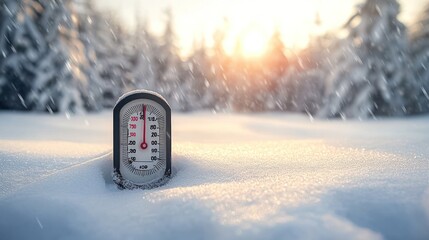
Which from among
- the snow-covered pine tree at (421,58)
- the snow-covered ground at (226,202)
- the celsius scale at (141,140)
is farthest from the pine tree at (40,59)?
the snow-covered pine tree at (421,58)

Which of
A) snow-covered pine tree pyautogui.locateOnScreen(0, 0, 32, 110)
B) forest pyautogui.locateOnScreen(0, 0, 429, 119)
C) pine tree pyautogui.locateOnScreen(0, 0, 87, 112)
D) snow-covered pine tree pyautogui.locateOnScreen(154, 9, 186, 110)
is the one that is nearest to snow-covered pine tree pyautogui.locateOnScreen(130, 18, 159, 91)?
snow-covered pine tree pyautogui.locateOnScreen(154, 9, 186, 110)

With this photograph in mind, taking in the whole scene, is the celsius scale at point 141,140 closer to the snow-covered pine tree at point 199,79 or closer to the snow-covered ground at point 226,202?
the snow-covered ground at point 226,202

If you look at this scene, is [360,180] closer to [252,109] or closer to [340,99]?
[340,99]

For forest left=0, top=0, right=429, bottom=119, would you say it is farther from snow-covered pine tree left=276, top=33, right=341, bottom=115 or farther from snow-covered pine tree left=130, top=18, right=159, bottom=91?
snow-covered pine tree left=130, top=18, right=159, bottom=91

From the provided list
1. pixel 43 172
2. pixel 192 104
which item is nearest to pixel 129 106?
pixel 43 172

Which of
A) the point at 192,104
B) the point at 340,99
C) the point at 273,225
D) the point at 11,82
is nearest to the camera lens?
the point at 273,225

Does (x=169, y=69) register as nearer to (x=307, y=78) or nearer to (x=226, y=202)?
(x=307, y=78)

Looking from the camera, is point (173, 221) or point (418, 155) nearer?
point (173, 221)
